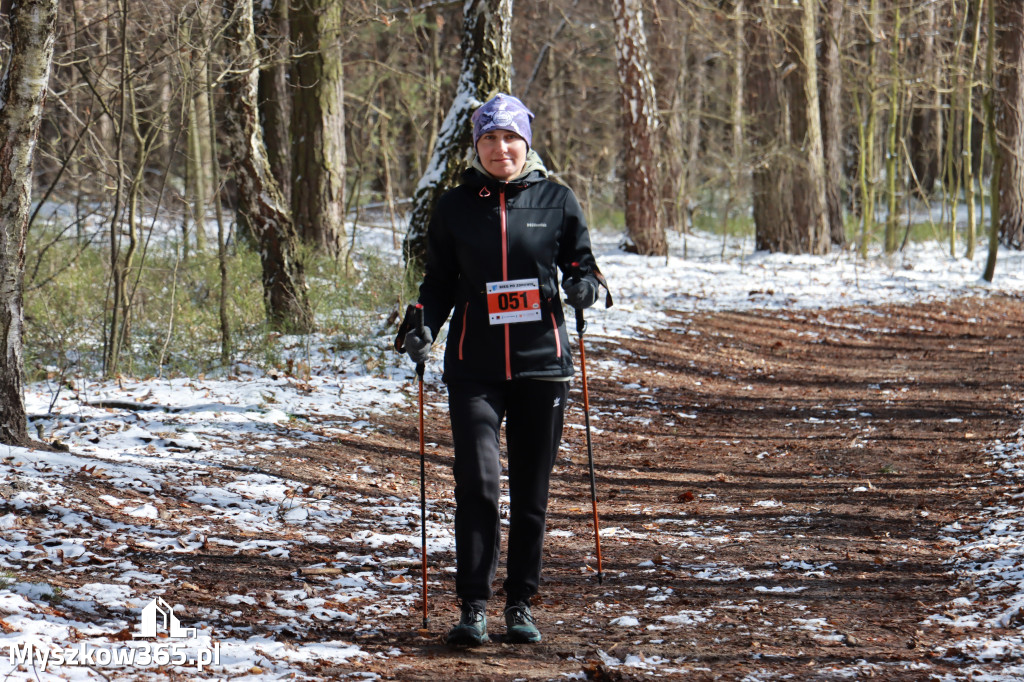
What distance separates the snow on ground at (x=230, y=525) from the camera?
3791mm

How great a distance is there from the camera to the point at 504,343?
13.0 feet

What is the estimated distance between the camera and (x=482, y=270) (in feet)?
13.1

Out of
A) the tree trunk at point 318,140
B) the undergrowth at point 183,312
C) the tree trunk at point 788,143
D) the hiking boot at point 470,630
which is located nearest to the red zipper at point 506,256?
the hiking boot at point 470,630

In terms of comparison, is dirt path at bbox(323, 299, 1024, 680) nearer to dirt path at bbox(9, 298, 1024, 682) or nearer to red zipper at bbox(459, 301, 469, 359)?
dirt path at bbox(9, 298, 1024, 682)

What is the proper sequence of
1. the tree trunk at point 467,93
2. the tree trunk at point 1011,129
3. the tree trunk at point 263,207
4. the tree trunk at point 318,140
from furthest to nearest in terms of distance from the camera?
the tree trunk at point 1011,129 < the tree trunk at point 318,140 < the tree trunk at point 467,93 < the tree trunk at point 263,207

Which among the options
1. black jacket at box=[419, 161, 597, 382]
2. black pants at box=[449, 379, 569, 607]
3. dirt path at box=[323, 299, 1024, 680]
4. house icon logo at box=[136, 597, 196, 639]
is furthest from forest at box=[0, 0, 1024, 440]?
black pants at box=[449, 379, 569, 607]

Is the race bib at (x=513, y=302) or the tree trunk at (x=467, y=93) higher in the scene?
the tree trunk at (x=467, y=93)

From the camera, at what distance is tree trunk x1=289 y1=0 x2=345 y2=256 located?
499 inches

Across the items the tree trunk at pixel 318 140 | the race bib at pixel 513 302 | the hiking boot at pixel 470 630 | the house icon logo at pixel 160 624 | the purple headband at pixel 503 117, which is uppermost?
the tree trunk at pixel 318 140

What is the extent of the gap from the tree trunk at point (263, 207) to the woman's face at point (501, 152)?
19.1 ft

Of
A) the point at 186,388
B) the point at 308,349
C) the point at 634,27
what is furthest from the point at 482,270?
Result: the point at 634,27

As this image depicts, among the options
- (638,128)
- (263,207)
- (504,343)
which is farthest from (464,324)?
(638,128)

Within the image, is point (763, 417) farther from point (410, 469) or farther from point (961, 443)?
point (410, 469)

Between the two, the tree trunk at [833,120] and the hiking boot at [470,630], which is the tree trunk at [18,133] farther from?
the tree trunk at [833,120]
